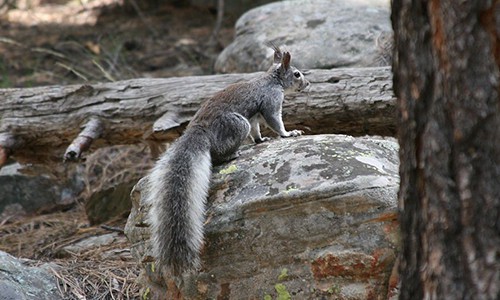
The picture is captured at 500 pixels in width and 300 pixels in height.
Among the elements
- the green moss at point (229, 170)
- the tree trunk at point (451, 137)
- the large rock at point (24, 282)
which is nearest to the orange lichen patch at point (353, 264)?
the green moss at point (229, 170)

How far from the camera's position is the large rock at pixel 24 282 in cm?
432

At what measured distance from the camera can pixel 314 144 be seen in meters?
4.30

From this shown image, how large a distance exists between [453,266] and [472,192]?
216mm

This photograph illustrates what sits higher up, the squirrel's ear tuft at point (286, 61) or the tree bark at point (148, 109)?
the squirrel's ear tuft at point (286, 61)

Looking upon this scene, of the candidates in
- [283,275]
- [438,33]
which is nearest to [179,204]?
[283,275]

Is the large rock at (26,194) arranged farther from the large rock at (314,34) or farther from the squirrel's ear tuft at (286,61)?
the squirrel's ear tuft at (286,61)

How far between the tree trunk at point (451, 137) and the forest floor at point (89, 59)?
9.46ft

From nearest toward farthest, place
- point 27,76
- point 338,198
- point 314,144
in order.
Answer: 1. point 338,198
2. point 314,144
3. point 27,76

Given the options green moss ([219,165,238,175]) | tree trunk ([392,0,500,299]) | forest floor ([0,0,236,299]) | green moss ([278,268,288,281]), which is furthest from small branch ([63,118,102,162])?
tree trunk ([392,0,500,299])

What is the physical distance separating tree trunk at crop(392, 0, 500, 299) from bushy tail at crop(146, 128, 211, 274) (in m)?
1.66

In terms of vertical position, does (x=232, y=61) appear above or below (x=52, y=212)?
above

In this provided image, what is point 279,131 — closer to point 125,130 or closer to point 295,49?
point 125,130

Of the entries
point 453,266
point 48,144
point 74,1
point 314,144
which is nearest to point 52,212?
point 48,144

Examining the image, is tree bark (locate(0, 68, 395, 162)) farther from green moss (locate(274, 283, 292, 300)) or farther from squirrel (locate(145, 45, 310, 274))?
green moss (locate(274, 283, 292, 300))
